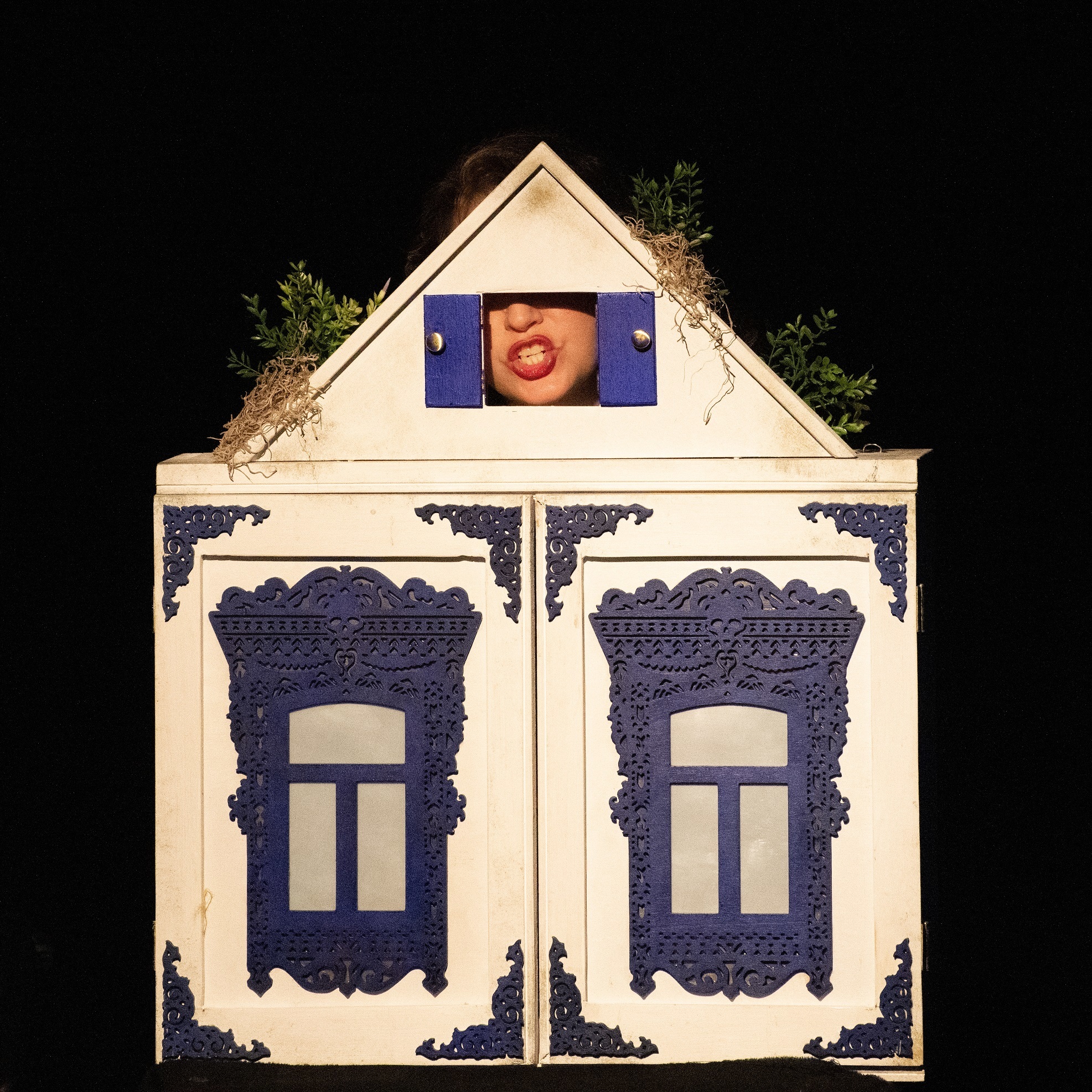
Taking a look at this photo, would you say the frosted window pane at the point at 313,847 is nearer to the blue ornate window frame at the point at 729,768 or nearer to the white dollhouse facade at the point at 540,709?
the white dollhouse facade at the point at 540,709

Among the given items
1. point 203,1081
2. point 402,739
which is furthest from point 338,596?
point 203,1081

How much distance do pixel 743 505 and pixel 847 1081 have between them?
5.52 feet

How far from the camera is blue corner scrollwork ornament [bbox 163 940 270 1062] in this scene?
4.29 metres

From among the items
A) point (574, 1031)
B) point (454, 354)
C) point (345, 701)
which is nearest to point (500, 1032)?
point (574, 1031)

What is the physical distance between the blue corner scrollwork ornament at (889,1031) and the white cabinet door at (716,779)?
0.09 ft

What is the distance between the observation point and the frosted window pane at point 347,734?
430cm

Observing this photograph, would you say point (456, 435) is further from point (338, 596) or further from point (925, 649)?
point (925, 649)

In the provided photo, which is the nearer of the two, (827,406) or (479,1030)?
(479,1030)

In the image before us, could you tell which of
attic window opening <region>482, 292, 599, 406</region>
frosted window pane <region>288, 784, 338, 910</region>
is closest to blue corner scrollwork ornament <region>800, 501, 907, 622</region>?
attic window opening <region>482, 292, 599, 406</region>

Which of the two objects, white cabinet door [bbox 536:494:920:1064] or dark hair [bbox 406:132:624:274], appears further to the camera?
dark hair [bbox 406:132:624:274]

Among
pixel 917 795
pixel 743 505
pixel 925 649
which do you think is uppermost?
pixel 743 505

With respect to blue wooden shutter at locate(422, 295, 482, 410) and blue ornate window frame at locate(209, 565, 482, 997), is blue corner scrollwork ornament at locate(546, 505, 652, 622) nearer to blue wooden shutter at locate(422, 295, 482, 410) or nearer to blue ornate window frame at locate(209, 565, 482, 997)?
blue ornate window frame at locate(209, 565, 482, 997)

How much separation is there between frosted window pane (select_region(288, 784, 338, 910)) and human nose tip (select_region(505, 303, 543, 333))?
148cm

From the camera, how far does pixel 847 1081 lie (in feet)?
13.6
